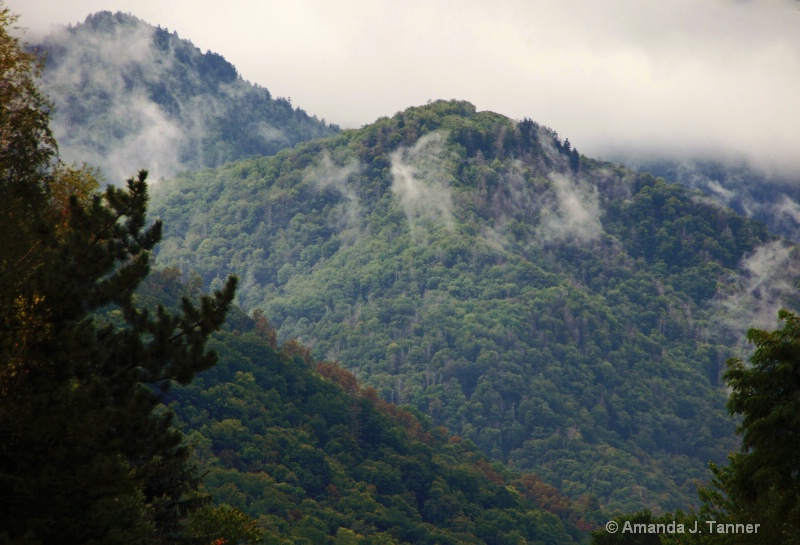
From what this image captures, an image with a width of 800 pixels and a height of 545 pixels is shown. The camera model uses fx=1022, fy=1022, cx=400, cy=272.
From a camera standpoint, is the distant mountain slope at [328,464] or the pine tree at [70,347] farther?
the distant mountain slope at [328,464]

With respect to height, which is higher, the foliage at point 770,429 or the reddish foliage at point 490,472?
the reddish foliage at point 490,472

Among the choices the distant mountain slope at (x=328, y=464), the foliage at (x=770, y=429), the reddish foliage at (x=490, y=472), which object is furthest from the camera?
the reddish foliage at (x=490, y=472)

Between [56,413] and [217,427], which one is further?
[217,427]

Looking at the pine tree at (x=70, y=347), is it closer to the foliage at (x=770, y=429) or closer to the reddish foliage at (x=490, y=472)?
the foliage at (x=770, y=429)

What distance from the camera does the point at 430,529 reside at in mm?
119750

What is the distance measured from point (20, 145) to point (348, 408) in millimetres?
110517

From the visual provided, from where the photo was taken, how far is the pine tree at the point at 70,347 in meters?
24.3

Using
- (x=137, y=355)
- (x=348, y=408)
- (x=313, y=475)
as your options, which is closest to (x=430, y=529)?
(x=313, y=475)

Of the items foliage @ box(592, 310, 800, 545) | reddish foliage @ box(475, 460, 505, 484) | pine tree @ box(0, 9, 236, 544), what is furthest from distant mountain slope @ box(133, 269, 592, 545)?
foliage @ box(592, 310, 800, 545)

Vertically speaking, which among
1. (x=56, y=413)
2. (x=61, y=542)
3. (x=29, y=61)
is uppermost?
(x=29, y=61)

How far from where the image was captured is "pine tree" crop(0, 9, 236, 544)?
955 inches

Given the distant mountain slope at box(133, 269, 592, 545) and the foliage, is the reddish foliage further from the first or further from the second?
the foliage

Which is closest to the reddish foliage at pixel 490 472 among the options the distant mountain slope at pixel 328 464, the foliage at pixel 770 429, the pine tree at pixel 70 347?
the distant mountain slope at pixel 328 464

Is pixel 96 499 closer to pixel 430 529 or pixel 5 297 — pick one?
pixel 5 297
